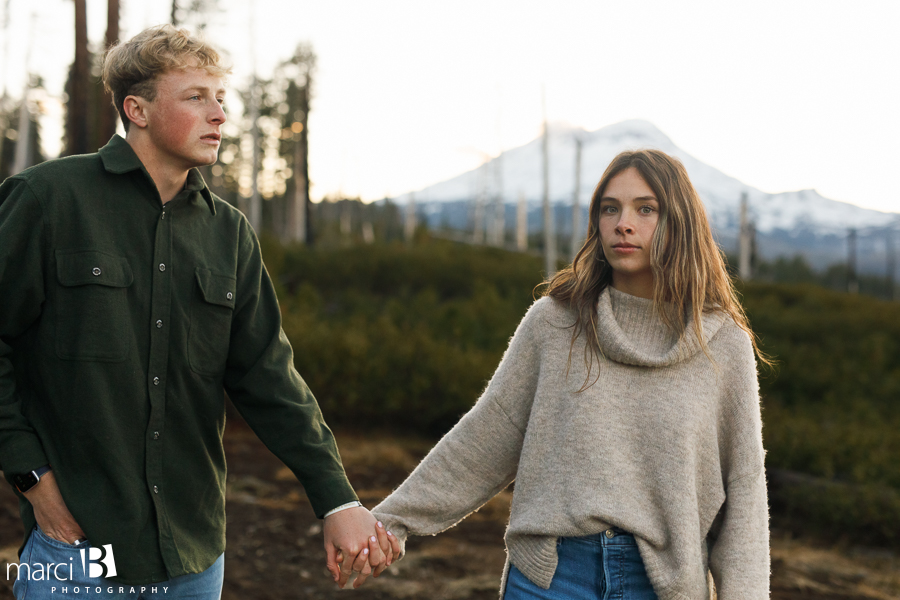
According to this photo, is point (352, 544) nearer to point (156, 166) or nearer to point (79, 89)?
point (156, 166)

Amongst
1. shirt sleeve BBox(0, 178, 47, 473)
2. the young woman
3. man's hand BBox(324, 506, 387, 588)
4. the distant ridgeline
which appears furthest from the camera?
the distant ridgeline

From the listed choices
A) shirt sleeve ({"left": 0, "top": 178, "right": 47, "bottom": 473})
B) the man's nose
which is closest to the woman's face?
the man's nose

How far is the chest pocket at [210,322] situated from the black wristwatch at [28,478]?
0.46 metres

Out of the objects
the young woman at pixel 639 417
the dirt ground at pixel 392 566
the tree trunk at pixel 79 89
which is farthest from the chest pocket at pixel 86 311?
the tree trunk at pixel 79 89

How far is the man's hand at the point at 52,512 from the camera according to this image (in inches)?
78.2

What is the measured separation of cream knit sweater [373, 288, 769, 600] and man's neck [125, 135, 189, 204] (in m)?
1.23

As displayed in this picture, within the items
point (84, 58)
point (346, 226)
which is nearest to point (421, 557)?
point (84, 58)

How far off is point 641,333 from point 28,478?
1.76 meters

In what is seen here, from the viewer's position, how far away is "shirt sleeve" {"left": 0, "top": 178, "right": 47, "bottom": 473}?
1952 millimetres

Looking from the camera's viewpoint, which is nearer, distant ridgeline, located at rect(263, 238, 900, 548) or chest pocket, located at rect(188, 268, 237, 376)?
chest pocket, located at rect(188, 268, 237, 376)

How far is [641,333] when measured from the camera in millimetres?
2414

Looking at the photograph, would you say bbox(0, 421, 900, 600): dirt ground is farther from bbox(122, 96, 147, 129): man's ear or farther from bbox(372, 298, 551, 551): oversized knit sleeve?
bbox(122, 96, 147, 129): man's ear

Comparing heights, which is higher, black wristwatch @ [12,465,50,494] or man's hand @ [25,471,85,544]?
black wristwatch @ [12,465,50,494]

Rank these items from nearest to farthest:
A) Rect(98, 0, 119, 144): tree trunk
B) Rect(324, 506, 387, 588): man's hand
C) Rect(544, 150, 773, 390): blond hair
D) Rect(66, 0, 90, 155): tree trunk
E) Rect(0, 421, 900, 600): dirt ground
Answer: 1. Rect(544, 150, 773, 390): blond hair
2. Rect(324, 506, 387, 588): man's hand
3. Rect(0, 421, 900, 600): dirt ground
4. Rect(98, 0, 119, 144): tree trunk
5. Rect(66, 0, 90, 155): tree trunk
